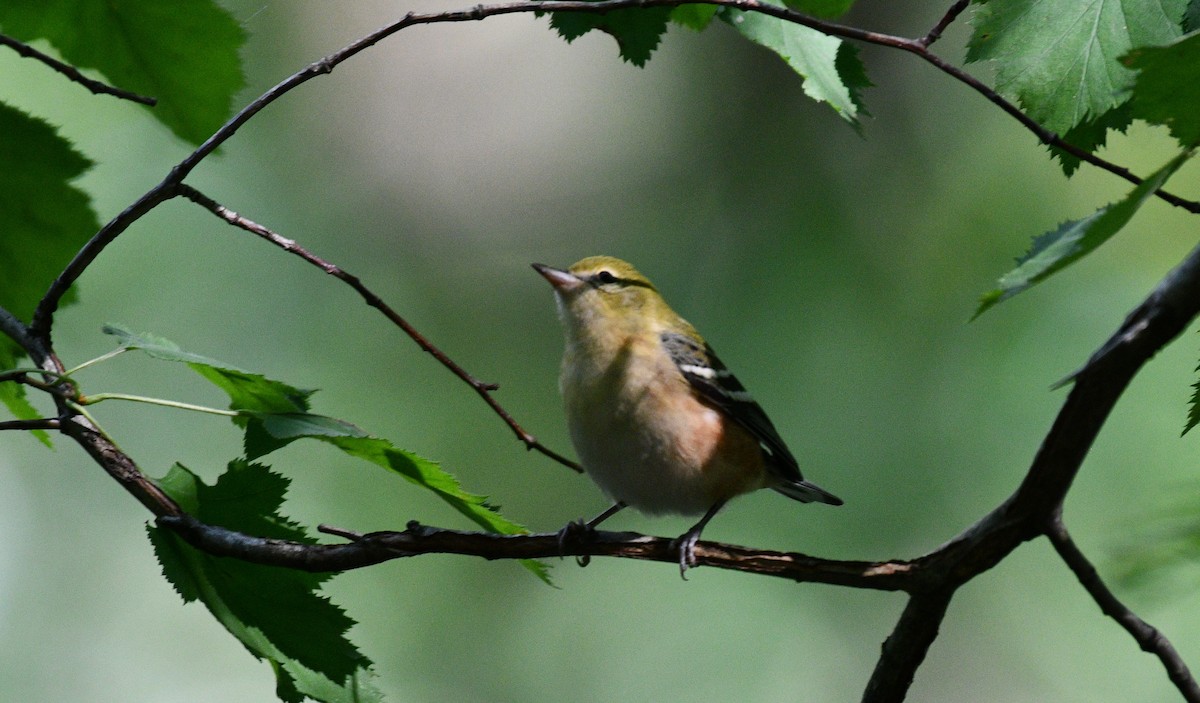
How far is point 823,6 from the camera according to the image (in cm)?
210

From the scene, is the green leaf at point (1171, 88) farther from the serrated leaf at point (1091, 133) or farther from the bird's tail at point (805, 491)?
the bird's tail at point (805, 491)

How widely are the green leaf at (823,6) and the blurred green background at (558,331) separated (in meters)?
6.39

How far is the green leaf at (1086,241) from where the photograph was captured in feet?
3.67

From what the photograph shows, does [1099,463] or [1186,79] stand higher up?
[1186,79]

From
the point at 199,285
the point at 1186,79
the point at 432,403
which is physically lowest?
the point at 1186,79

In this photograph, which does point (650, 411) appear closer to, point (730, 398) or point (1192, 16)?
point (730, 398)

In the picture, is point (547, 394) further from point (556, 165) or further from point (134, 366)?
point (134, 366)

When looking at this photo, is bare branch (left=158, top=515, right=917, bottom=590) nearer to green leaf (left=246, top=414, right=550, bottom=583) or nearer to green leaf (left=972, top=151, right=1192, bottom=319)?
green leaf (left=246, top=414, right=550, bottom=583)

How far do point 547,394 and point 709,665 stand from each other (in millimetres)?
2732

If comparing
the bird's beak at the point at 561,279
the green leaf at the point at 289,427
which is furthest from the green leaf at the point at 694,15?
the bird's beak at the point at 561,279

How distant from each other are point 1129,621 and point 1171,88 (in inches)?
27.2

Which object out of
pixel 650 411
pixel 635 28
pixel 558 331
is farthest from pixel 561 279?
pixel 558 331

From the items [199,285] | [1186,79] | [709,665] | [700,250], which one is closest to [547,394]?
[700,250]

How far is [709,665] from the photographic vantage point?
8891 millimetres
